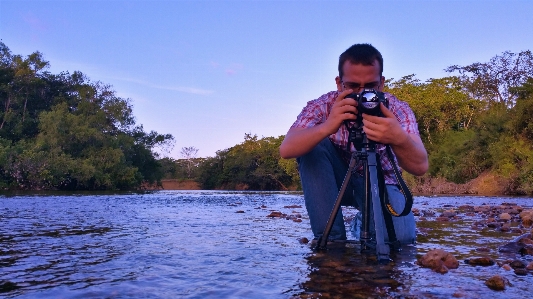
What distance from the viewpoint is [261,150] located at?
60.0 meters

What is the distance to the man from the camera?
2396 mm

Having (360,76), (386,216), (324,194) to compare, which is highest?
(360,76)

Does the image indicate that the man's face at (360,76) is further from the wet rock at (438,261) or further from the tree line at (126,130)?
the tree line at (126,130)

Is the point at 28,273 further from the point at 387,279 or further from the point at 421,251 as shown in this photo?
the point at 421,251

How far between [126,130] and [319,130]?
43.1 meters

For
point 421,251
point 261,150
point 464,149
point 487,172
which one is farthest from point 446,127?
point 421,251

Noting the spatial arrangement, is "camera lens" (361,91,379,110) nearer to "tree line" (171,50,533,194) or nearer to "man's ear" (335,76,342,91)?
"man's ear" (335,76,342,91)

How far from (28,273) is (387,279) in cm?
163

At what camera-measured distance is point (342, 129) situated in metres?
3.22

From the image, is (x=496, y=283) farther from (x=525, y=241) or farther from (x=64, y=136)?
(x=64, y=136)

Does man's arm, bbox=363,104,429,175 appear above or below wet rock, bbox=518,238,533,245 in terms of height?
above

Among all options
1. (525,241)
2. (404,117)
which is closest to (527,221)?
(525,241)

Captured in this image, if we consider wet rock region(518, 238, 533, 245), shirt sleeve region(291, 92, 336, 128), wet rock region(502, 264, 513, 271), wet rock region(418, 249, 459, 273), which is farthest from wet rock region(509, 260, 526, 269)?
shirt sleeve region(291, 92, 336, 128)

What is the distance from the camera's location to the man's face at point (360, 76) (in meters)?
2.68
